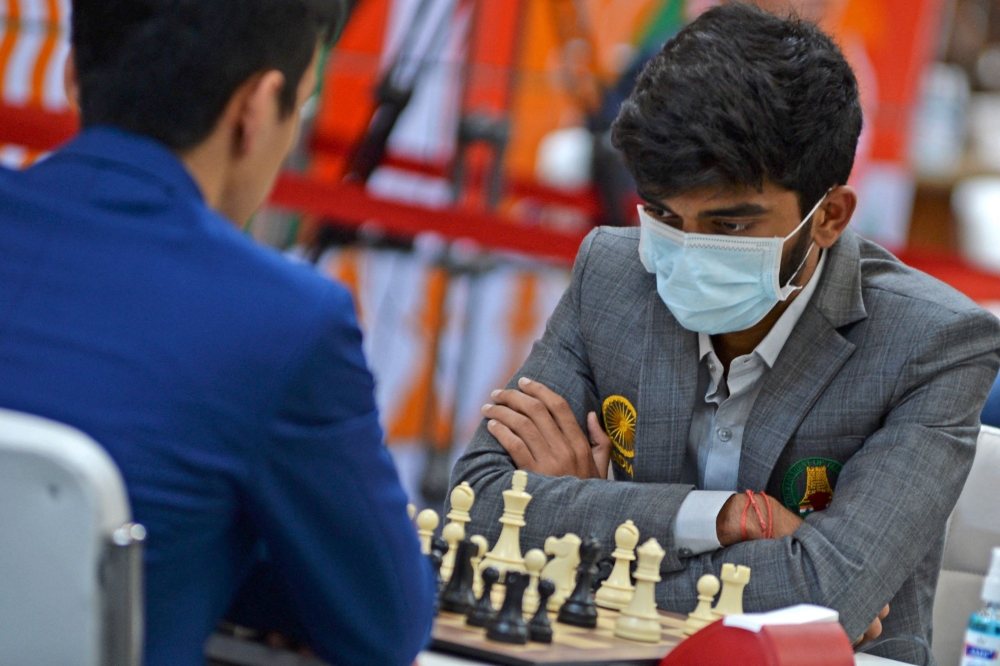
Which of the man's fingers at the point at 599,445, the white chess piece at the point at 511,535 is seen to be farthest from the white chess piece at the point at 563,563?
the man's fingers at the point at 599,445

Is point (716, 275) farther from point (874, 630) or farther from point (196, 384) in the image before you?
point (196, 384)

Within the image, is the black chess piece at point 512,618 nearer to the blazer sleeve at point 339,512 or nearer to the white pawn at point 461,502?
the blazer sleeve at point 339,512

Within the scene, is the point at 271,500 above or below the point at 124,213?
below

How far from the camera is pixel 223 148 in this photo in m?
1.05

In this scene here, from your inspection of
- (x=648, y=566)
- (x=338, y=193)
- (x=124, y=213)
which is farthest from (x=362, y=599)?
(x=338, y=193)

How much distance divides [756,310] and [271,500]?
1.05 m

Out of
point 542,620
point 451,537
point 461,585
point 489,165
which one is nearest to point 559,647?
point 542,620

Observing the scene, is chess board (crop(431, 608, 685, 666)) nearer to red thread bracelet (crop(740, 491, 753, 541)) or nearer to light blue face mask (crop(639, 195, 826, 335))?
red thread bracelet (crop(740, 491, 753, 541))

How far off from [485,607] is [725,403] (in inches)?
28.1

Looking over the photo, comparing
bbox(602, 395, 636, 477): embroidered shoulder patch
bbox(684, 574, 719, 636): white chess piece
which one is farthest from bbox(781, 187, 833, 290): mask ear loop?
bbox(684, 574, 719, 636): white chess piece

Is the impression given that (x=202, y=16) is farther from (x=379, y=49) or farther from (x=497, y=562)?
(x=379, y=49)

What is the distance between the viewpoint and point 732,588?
147 cm

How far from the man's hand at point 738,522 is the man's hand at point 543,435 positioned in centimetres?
25

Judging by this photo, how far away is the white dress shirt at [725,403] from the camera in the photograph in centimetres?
182
